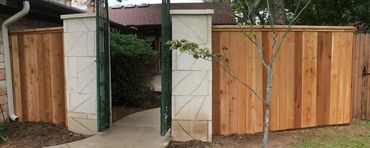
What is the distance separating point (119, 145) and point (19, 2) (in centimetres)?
311

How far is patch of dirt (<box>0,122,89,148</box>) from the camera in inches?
203

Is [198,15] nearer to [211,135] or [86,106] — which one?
[211,135]

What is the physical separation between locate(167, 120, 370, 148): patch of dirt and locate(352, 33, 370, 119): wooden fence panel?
596mm

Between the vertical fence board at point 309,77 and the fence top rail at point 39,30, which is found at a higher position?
the fence top rail at point 39,30

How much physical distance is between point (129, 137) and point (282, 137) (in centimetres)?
233

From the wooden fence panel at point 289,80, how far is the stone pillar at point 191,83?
0.70 ft

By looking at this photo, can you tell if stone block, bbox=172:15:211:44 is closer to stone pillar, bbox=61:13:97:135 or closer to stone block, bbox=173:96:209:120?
stone block, bbox=173:96:209:120

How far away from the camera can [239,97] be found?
16.7 ft

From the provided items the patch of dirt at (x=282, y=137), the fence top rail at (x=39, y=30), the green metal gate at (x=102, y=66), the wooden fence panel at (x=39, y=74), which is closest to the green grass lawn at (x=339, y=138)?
the patch of dirt at (x=282, y=137)

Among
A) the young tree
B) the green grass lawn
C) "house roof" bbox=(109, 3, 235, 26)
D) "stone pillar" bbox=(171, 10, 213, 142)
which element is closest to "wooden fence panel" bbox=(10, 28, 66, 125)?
"stone pillar" bbox=(171, 10, 213, 142)

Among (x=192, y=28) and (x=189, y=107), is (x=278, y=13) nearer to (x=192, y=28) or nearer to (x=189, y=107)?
(x=192, y=28)

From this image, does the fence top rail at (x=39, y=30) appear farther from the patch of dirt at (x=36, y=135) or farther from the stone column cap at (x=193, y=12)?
the stone column cap at (x=193, y=12)

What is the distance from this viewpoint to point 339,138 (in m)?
5.03

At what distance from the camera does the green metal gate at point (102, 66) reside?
5.16 metres
